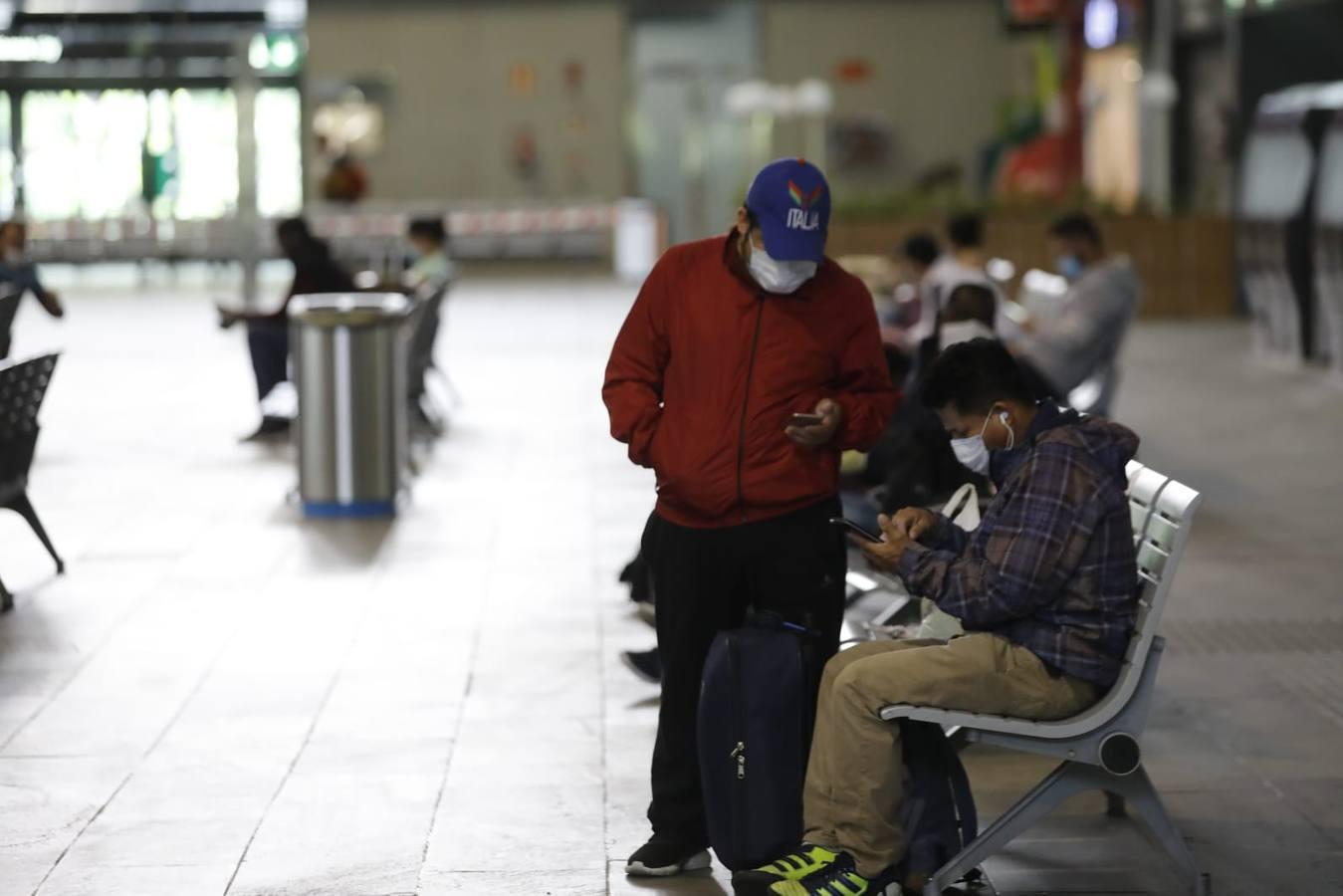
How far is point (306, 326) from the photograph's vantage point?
1009 cm

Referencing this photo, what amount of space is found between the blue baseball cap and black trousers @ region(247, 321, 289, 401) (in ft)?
29.3

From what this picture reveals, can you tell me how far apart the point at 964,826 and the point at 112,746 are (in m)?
2.51

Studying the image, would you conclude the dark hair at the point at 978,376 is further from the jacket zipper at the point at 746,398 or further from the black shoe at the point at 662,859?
the black shoe at the point at 662,859

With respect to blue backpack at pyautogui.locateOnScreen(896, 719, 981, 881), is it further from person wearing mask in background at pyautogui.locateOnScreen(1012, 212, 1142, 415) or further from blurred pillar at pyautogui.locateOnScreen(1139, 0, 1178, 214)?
blurred pillar at pyautogui.locateOnScreen(1139, 0, 1178, 214)

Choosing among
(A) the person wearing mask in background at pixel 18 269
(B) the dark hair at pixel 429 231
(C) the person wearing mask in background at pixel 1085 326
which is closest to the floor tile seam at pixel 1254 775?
(C) the person wearing mask in background at pixel 1085 326

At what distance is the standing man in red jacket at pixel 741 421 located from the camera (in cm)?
455

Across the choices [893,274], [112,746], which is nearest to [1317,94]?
[893,274]

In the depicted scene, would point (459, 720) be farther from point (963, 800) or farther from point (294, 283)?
point (294, 283)

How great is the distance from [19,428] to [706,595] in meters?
4.16

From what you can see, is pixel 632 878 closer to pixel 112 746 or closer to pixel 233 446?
pixel 112 746

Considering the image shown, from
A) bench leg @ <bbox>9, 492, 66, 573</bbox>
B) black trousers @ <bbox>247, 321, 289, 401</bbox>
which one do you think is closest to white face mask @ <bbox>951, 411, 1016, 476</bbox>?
bench leg @ <bbox>9, 492, 66, 573</bbox>

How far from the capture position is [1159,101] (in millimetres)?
25484

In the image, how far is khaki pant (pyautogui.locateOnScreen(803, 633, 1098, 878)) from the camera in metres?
4.34

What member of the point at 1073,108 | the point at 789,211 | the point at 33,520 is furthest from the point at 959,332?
the point at 1073,108
